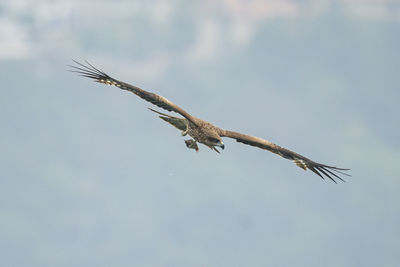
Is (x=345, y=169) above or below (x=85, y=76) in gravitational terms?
below

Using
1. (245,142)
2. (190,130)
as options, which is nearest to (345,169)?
(245,142)

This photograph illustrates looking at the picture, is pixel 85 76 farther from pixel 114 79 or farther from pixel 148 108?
pixel 148 108

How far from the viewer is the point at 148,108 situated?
1903 cm

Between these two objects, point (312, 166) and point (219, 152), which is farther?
point (312, 166)

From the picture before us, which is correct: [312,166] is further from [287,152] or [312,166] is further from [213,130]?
[213,130]

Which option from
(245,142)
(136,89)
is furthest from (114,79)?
(245,142)

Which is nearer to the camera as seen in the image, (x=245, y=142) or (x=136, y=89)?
(x=136, y=89)

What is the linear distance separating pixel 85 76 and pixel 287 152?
7.30 metres

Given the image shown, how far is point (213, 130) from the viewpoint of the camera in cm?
2053

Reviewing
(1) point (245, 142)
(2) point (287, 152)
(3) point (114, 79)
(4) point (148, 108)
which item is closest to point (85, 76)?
(3) point (114, 79)

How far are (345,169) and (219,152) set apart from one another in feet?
13.0

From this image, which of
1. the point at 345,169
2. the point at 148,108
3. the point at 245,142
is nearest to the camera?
the point at 148,108

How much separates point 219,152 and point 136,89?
3312mm

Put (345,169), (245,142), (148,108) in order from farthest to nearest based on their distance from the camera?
(245,142) < (345,169) < (148,108)
